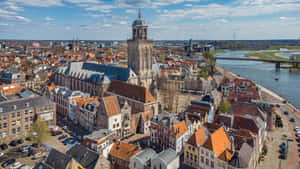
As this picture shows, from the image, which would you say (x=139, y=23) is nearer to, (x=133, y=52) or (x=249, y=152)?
(x=133, y=52)

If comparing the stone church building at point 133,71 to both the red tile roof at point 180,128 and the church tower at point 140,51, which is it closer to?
the church tower at point 140,51

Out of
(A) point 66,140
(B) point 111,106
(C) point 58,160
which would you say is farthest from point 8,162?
(B) point 111,106

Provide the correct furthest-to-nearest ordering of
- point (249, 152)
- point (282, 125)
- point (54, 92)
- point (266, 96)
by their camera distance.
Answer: point (266, 96), point (54, 92), point (282, 125), point (249, 152)

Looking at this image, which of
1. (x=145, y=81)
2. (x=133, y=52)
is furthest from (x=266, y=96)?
(x=133, y=52)

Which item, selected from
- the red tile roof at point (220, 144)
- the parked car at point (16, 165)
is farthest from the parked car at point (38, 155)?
the red tile roof at point (220, 144)

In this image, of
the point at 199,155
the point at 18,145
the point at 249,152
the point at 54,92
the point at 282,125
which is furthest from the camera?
the point at 54,92

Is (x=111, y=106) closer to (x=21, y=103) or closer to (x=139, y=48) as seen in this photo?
(x=21, y=103)
